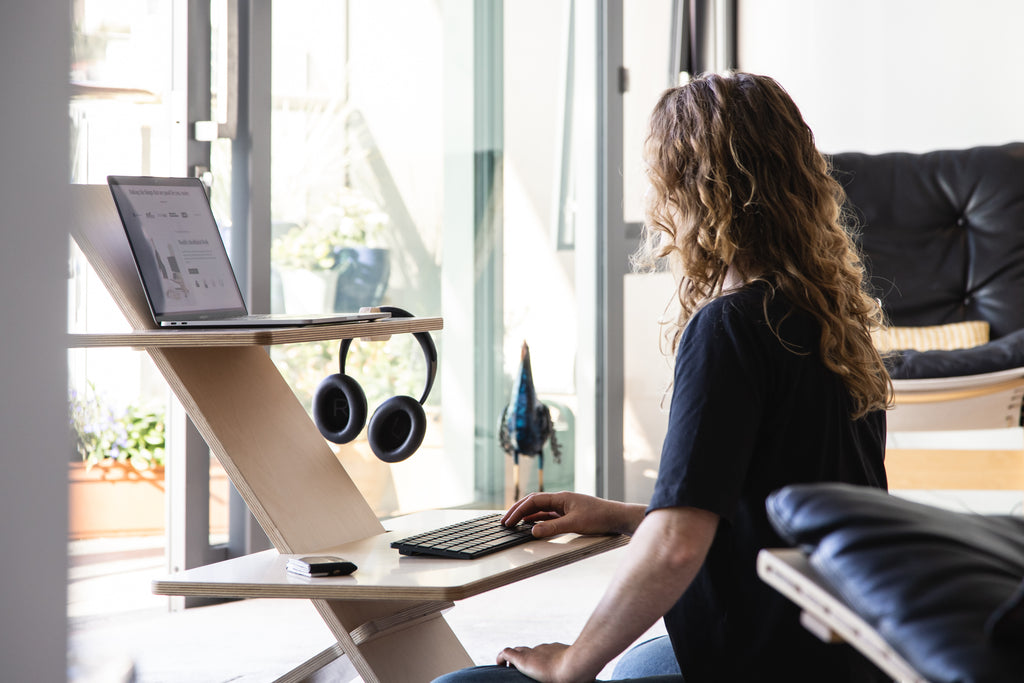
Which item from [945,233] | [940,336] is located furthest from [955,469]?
[945,233]

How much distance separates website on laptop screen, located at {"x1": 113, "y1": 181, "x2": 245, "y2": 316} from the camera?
1469 millimetres

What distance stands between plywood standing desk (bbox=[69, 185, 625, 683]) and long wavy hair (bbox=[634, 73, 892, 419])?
0.45 m

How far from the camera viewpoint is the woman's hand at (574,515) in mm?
1506

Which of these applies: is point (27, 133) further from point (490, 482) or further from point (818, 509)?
point (490, 482)

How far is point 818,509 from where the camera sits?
80 centimetres

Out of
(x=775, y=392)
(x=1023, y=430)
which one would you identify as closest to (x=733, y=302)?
(x=775, y=392)

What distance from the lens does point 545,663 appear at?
1.24m

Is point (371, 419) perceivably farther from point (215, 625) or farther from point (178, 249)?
point (215, 625)

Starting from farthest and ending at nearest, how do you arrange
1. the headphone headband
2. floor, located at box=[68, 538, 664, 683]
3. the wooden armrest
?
the wooden armrest < floor, located at box=[68, 538, 664, 683] < the headphone headband

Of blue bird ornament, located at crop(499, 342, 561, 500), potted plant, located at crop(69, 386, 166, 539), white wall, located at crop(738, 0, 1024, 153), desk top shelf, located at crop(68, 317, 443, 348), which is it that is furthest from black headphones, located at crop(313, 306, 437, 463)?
white wall, located at crop(738, 0, 1024, 153)

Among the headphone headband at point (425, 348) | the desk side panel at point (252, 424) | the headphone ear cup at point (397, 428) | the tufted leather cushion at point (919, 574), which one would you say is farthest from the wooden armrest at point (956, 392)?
the tufted leather cushion at point (919, 574)

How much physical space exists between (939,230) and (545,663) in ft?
9.36

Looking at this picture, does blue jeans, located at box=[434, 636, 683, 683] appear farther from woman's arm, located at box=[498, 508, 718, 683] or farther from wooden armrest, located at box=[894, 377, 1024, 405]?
wooden armrest, located at box=[894, 377, 1024, 405]

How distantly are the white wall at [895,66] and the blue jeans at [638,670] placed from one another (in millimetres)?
3282
